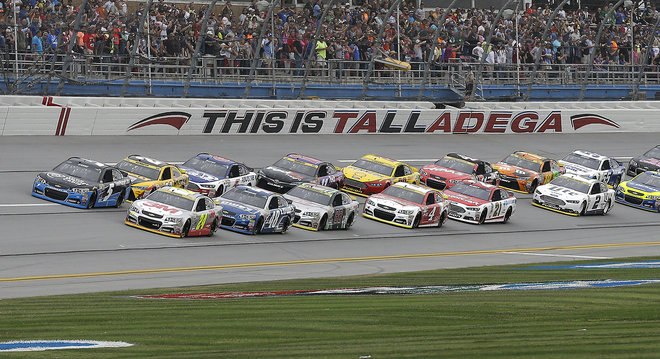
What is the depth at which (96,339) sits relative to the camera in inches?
475

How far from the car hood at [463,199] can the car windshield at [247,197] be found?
21.1 ft

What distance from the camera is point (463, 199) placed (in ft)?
104

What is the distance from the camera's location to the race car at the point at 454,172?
34844 millimetres

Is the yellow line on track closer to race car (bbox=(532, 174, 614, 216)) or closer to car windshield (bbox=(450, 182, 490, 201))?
car windshield (bbox=(450, 182, 490, 201))

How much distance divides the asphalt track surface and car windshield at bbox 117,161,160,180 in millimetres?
1766

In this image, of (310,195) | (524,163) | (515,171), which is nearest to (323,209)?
(310,195)

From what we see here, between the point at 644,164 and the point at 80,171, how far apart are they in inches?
825

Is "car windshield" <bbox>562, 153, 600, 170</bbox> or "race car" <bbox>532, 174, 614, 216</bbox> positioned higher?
"car windshield" <bbox>562, 153, 600, 170</bbox>

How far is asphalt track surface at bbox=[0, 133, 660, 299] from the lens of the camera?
2191cm

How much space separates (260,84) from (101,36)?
6.79 m

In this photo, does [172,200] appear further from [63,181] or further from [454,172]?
[454,172]

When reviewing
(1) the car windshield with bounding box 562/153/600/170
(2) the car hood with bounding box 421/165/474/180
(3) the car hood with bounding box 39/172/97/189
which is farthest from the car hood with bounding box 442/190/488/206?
(3) the car hood with bounding box 39/172/97/189

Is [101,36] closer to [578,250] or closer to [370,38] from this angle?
[370,38]

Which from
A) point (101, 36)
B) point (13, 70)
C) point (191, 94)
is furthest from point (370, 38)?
point (13, 70)
